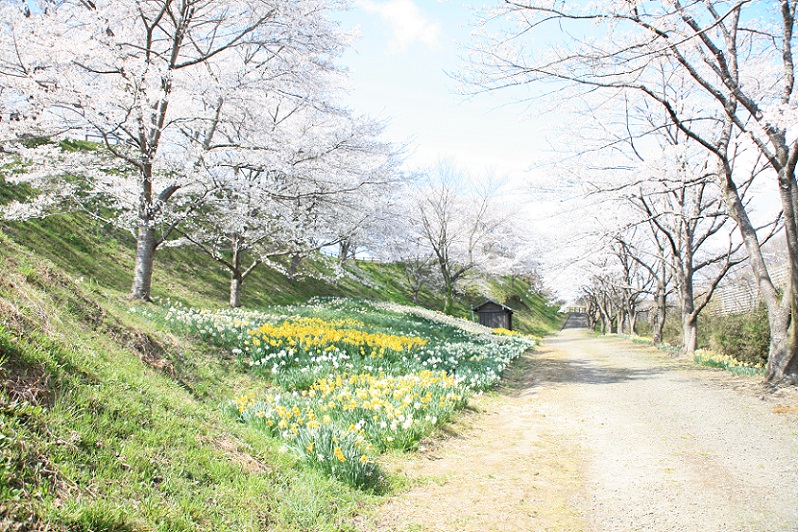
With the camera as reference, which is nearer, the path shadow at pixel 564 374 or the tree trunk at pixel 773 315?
the tree trunk at pixel 773 315

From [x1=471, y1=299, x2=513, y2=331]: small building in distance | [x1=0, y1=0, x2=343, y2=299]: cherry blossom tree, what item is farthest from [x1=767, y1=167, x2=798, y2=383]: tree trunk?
[x1=471, y1=299, x2=513, y2=331]: small building in distance

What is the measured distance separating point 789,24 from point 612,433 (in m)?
7.03

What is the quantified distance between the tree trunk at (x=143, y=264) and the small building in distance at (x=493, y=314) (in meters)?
28.9

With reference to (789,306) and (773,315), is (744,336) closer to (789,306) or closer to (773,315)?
(773,315)

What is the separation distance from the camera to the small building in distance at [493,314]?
35656mm

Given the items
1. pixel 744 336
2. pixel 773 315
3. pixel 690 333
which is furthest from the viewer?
pixel 744 336

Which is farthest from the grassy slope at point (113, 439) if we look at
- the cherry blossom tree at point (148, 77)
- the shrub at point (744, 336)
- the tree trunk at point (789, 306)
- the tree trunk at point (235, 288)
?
the shrub at point (744, 336)

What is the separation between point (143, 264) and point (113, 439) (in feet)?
27.2

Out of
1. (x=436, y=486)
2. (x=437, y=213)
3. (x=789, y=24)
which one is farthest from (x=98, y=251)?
(x=437, y=213)

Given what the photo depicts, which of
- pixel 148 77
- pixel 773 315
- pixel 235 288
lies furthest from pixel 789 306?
pixel 235 288

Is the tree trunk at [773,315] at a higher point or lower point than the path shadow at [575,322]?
higher

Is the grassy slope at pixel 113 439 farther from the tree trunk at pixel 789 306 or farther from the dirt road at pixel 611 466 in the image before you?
the tree trunk at pixel 789 306

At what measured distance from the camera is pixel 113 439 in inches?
112

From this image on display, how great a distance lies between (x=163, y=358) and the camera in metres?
5.24
